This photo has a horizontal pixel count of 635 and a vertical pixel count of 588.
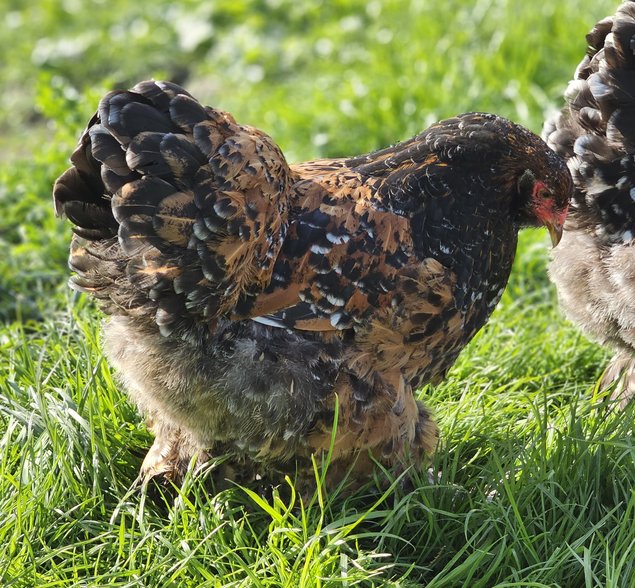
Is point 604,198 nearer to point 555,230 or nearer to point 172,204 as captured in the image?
point 555,230

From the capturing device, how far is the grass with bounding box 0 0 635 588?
3021 mm

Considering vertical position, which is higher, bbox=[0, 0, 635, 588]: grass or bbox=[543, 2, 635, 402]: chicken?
bbox=[543, 2, 635, 402]: chicken

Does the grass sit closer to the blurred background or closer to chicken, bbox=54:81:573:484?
the blurred background

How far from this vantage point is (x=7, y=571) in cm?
300

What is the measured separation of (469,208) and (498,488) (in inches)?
39.7

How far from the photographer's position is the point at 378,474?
3.36 metres

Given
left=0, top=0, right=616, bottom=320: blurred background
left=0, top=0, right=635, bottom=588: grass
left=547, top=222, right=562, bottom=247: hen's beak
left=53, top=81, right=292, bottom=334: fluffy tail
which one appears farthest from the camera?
left=0, top=0, right=616, bottom=320: blurred background

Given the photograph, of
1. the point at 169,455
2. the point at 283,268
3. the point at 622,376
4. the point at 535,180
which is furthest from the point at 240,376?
the point at 622,376

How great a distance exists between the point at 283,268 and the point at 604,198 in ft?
5.21

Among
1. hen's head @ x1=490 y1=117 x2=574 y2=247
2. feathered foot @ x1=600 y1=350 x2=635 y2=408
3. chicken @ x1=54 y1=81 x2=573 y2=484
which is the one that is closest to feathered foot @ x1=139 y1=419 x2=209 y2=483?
chicken @ x1=54 y1=81 x2=573 y2=484

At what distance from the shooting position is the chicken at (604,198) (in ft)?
12.7

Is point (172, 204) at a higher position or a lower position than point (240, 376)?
higher

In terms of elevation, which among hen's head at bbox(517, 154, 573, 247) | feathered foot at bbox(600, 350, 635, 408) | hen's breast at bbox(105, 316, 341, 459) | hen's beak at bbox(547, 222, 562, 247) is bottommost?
feathered foot at bbox(600, 350, 635, 408)

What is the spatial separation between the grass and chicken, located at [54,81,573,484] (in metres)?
0.22
